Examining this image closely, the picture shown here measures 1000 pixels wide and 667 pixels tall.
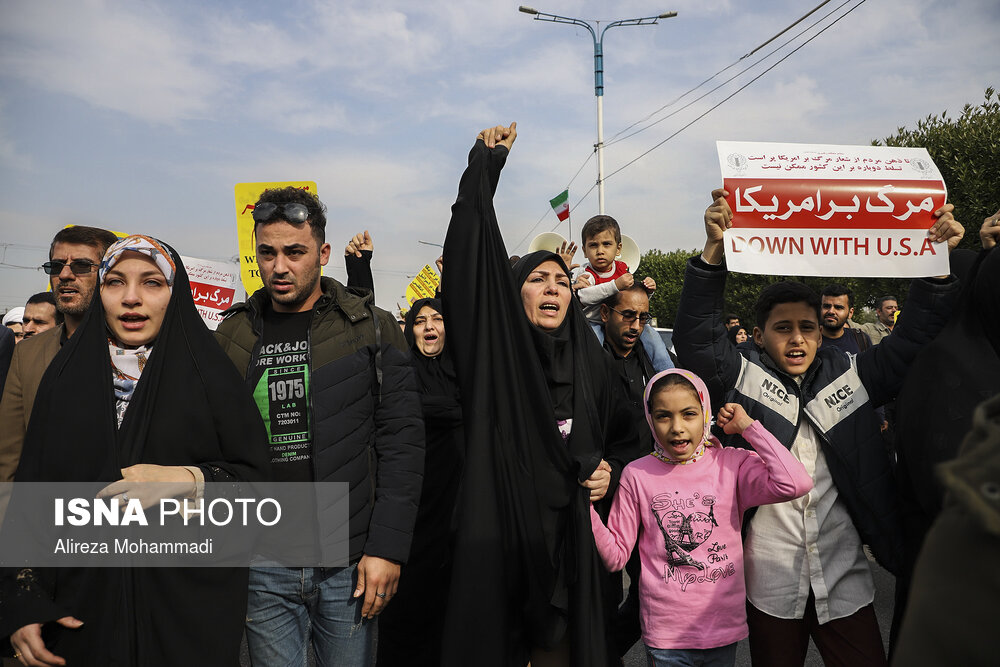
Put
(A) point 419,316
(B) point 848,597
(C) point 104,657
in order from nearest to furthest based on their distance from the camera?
(C) point 104,657 → (B) point 848,597 → (A) point 419,316

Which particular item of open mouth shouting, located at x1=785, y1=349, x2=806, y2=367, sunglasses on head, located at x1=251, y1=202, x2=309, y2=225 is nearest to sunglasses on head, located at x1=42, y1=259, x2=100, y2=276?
sunglasses on head, located at x1=251, y1=202, x2=309, y2=225

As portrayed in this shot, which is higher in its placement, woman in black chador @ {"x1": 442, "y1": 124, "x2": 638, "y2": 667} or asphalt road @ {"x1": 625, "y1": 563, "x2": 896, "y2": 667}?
woman in black chador @ {"x1": 442, "y1": 124, "x2": 638, "y2": 667}

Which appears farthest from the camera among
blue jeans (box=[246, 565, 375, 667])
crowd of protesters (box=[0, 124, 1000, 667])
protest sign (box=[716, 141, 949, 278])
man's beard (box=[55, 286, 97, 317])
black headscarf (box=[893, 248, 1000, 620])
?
man's beard (box=[55, 286, 97, 317])

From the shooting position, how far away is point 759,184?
292cm

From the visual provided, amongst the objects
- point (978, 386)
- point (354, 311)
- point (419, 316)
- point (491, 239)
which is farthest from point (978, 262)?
point (419, 316)

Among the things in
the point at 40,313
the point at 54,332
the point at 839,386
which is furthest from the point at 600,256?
Result: the point at 40,313

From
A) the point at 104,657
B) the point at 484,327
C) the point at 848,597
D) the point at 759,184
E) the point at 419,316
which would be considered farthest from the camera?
the point at 419,316

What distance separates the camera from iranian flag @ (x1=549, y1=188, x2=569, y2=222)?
1491 centimetres

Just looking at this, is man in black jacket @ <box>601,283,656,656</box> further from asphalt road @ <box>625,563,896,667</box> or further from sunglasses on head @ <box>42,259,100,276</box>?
sunglasses on head @ <box>42,259,100,276</box>

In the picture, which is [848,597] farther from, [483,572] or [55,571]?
[55,571]

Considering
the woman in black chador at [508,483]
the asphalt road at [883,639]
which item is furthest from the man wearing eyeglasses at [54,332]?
the asphalt road at [883,639]

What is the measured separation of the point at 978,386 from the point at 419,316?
2.94 meters

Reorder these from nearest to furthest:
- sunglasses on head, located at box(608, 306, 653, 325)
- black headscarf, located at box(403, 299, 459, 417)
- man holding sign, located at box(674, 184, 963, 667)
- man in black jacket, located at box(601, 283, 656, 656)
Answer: man holding sign, located at box(674, 184, 963, 667)
black headscarf, located at box(403, 299, 459, 417)
man in black jacket, located at box(601, 283, 656, 656)
sunglasses on head, located at box(608, 306, 653, 325)

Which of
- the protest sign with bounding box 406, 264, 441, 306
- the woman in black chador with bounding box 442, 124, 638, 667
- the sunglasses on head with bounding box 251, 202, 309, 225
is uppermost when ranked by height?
the protest sign with bounding box 406, 264, 441, 306
